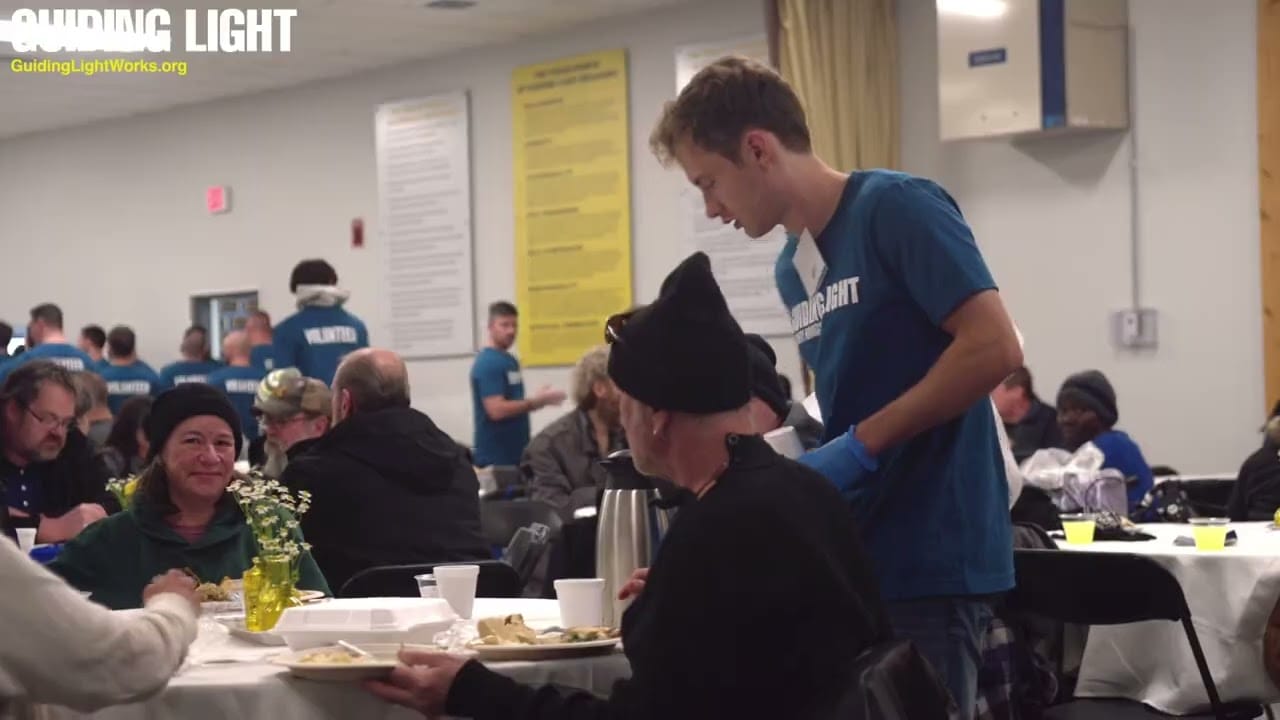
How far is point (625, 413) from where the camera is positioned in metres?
2.04

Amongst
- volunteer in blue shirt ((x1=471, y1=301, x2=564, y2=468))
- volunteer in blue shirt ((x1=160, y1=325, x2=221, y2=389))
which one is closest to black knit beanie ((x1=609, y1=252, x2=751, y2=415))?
volunteer in blue shirt ((x1=471, y1=301, x2=564, y2=468))

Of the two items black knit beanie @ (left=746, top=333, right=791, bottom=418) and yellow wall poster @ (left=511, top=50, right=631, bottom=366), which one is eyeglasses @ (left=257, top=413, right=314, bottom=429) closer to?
black knit beanie @ (left=746, top=333, right=791, bottom=418)

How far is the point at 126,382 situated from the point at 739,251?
189 inches

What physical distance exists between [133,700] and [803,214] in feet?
3.81

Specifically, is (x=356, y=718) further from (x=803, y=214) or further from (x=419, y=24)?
(x=419, y=24)

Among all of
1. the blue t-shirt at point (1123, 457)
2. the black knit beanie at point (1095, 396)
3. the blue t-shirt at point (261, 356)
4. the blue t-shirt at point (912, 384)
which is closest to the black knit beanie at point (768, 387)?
the blue t-shirt at point (912, 384)

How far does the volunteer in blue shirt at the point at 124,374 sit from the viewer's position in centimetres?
1177

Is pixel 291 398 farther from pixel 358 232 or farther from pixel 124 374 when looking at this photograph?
pixel 124 374

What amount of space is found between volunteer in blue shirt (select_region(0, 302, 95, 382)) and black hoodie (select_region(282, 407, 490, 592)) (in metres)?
6.27

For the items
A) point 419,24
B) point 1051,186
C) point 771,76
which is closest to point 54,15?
point 419,24

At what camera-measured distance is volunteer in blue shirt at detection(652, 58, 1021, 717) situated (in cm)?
232

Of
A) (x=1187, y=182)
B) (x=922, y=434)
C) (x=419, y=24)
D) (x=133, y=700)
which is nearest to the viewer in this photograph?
(x=133, y=700)

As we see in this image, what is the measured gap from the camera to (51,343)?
10461 millimetres

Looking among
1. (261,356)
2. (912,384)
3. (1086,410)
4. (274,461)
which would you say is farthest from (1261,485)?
(261,356)
